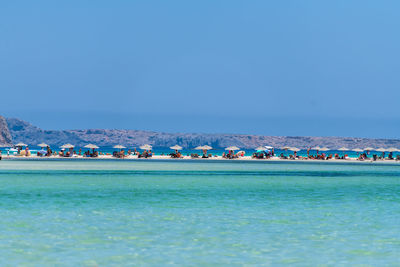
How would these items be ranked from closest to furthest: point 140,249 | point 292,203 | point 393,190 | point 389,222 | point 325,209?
1. point 140,249
2. point 389,222
3. point 325,209
4. point 292,203
5. point 393,190

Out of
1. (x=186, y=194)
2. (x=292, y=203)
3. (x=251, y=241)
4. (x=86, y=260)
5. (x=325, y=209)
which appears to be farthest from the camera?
(x=186, y=194)

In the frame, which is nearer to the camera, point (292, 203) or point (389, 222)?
point (389, 222)

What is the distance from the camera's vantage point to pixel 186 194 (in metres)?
38.7

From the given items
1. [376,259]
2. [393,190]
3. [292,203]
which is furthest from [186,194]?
[376,259]

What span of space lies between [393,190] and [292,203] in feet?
44.3

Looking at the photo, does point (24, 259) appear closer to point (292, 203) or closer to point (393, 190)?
point (292, 203)

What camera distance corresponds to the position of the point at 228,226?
23750 mm

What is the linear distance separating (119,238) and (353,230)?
27.3 ft

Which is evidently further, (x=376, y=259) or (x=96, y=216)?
(x=96, y=216)

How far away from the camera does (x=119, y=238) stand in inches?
810

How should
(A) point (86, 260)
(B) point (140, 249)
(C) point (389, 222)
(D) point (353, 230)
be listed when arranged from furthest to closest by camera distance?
(C) point (389, 222)
(D) point (353, 230)
(B) point (140, 249)
(A) point (86, 260)

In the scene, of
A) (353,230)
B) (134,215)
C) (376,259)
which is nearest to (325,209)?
(353,230)

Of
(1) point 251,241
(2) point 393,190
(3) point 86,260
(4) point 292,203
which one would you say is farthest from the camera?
(2) point 393,190

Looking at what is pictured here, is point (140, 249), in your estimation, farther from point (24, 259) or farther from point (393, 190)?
point (393, 190)
